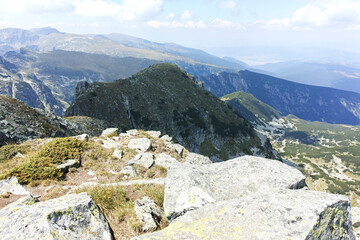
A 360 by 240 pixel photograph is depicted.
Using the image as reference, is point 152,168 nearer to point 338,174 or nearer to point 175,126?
point 175,126

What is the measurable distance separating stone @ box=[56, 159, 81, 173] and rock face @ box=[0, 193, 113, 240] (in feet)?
22.2

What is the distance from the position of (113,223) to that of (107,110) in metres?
99.3

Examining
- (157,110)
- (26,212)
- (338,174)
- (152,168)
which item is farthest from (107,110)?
(338,174)

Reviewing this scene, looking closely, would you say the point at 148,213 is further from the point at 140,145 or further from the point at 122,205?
the point at 140,145

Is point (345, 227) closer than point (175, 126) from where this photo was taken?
Yes

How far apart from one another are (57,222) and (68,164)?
9.49 m

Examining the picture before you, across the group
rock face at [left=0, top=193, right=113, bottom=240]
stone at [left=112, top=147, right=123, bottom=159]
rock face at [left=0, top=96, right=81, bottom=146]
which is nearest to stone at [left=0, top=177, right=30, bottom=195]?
rock face at [left=0, top=193, right=113, bottom=240]

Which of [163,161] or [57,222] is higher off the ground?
[57,222]

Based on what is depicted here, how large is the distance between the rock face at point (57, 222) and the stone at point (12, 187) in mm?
4055

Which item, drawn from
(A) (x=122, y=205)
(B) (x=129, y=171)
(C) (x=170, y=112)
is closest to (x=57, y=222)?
(A) (x=122, y=205)

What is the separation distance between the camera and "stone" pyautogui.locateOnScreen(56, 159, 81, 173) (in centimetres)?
1323

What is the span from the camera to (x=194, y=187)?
7.43m

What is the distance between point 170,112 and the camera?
118250 millimetres

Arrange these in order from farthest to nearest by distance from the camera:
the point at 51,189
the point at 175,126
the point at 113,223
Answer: the point at 175,126 → the point at 51,189 → the point at 113,223
